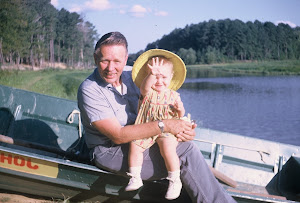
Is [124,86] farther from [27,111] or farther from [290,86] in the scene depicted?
[290,86]

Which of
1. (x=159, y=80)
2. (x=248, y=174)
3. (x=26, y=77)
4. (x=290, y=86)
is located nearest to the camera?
(x=159, y=80)

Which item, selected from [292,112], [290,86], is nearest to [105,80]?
[292,112]

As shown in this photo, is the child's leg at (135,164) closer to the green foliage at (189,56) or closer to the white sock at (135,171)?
the white sock at (135,171)

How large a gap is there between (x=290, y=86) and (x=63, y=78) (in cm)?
1793

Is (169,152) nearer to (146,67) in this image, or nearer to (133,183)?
(133,183)

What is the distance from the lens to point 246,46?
35219 millimetres

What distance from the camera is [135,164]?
3055 millimetres

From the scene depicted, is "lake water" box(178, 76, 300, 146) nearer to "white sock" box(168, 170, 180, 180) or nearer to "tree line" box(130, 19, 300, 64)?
"tree line" box(130, 19, 300, 64)

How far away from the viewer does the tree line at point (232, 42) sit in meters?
31.9

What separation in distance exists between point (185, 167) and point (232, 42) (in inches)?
1401

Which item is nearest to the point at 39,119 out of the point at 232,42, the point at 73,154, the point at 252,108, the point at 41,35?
the point at 73,154

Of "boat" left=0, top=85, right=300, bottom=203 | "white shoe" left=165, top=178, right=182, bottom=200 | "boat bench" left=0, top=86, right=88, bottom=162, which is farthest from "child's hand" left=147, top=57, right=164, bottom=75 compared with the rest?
"boat bench" left=0, top=86, right=88, bottom=162

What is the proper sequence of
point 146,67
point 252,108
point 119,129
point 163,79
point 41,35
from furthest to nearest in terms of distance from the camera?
point 252,108, point 41,35, point 146,67, point 163,79, point 119,129

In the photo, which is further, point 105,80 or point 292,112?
point 292,112
